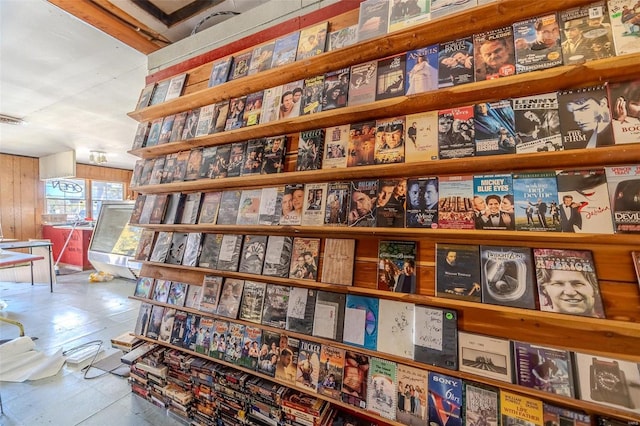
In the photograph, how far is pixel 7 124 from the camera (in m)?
4.35

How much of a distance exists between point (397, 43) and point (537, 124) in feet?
2.40

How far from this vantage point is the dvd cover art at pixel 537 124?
3.33 ft

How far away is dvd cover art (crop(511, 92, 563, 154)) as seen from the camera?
3.33 feet

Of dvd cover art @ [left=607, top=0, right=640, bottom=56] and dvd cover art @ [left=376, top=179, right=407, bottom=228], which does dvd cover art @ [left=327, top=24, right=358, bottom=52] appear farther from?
dvd cover art @ [left=607, top=0, right=640, bottom=56]

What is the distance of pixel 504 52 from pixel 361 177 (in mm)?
806

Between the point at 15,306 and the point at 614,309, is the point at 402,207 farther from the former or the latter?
the point at 15,306

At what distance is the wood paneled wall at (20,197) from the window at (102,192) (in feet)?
3.63

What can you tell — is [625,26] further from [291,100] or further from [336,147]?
[291,100]

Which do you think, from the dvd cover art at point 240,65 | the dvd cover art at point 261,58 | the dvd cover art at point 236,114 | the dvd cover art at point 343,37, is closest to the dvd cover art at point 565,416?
the dvd cover art at point 343,37

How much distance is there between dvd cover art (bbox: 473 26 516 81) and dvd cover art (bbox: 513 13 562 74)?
0.02 meters

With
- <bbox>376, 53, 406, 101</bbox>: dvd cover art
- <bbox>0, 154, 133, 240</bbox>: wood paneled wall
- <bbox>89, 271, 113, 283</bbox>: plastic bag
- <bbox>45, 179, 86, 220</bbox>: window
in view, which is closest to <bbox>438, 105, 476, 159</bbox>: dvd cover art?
<bbox>376, 53, 406, 101</bbox>: dvd cover art

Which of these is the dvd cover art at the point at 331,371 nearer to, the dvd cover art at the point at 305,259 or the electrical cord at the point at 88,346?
the dvd cover art at the point at 305,259

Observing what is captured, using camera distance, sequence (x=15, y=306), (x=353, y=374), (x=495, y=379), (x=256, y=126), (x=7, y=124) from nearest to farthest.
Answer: (x=495, y=379) < (x=353, y=374) < (x=256, y=126) < (x=15, y=306) < (x=7, y=124)

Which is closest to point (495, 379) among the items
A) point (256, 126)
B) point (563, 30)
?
Answer: point (563, 30)
